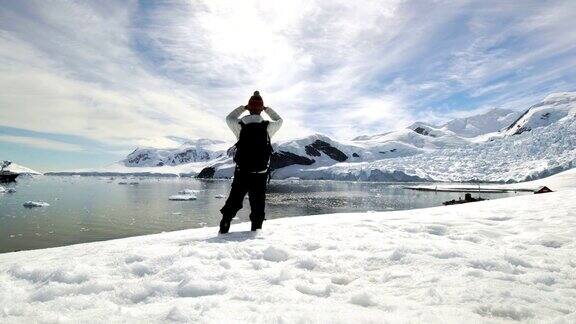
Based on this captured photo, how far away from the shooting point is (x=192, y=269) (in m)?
3.60

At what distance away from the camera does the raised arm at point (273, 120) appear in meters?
6.38

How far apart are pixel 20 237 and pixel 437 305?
89.9 ft

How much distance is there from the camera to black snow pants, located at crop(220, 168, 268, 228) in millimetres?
6086

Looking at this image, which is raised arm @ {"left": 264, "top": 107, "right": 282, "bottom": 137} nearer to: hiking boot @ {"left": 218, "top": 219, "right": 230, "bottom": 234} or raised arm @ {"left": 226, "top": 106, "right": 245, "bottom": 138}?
raised arm @ {"left": 226, "top": 106, "right": 245, "bottom": 138}

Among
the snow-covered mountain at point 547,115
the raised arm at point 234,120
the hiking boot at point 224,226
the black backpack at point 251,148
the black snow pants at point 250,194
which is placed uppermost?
the snow-covered mountain at point 547,115

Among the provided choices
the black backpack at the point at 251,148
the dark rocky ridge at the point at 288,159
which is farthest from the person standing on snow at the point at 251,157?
the dark rocky ridge at the point at 288,159

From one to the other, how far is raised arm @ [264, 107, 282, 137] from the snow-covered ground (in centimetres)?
203

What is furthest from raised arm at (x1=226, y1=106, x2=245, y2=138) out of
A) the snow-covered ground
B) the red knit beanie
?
the snow-covered ground

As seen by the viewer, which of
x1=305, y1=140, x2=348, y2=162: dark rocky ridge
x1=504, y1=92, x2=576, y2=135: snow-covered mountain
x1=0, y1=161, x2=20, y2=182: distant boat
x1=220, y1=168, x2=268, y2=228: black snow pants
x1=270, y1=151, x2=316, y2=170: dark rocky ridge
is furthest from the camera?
x1=305, y1=140, x2=348, y2=162: dark rocky ridge

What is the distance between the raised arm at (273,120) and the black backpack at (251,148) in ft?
0.56

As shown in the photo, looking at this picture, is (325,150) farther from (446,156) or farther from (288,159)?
(446,156)

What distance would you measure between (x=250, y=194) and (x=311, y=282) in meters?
2.97

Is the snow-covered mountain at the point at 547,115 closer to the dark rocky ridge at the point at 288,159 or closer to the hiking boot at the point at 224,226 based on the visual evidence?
the dark rocky ridge at the point at 288,159

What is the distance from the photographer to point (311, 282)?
343 centimetres
